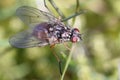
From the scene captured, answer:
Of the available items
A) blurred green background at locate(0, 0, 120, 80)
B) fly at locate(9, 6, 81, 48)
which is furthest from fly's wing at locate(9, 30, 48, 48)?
blurred green background at locate(0, 0, 120, 80)

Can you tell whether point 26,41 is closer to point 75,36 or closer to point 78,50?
point 75,36

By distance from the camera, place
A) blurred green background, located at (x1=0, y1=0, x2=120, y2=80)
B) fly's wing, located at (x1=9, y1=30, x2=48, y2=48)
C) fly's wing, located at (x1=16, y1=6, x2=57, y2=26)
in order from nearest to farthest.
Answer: fly's wing, located at (x1=9, y1=30, x2=48, y2=48)
fly's wing, located at (x1=16, y1=6, x2=57, y2=26)
blurred green background, located at (x1=0, y1=0, x2=120, y2=80)

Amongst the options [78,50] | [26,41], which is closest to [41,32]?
[26,41]

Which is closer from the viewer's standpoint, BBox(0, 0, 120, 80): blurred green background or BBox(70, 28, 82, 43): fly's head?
BBox(70, 28, 82, 43): fly's head

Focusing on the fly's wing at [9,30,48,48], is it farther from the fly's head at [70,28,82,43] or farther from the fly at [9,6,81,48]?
the fly's head at [70,28,82,43]

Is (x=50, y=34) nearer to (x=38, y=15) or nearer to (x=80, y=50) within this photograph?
(x=38, y=15)

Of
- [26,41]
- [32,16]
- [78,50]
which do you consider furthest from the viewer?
[78,50]

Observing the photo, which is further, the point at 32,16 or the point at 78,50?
the point at 78,50
